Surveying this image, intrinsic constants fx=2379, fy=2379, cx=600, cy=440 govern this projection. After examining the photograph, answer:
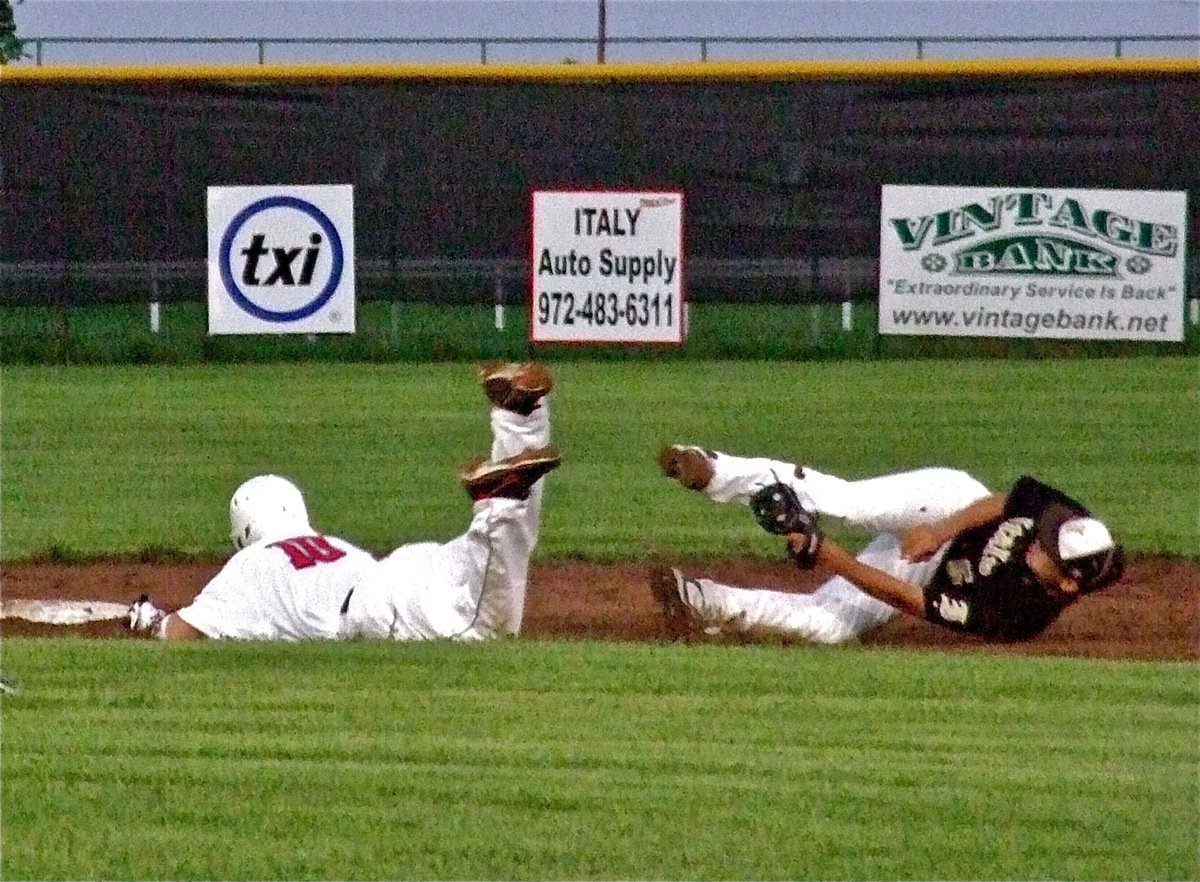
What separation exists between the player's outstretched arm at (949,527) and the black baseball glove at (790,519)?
1.42 ft

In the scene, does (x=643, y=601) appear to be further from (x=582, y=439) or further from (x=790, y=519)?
(x=582, y=439)

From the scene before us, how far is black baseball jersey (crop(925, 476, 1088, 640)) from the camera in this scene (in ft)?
24.0

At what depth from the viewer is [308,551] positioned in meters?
7.67

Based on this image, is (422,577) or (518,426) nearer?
(518,426)

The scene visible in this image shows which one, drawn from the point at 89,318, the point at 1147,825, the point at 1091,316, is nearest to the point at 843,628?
the point at 1147,825

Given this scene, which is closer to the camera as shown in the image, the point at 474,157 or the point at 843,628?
the point at 843,628

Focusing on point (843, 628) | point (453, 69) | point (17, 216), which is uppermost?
point (453, 69)

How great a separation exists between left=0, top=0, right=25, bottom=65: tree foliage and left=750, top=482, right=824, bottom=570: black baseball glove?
1297 cm

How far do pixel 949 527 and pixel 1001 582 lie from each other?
0.24 metres

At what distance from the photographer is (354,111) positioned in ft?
55.6

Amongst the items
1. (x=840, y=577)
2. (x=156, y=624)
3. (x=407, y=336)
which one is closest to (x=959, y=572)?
(x=840, y=577)

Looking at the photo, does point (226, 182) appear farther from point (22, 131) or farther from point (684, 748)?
point (684, 748)

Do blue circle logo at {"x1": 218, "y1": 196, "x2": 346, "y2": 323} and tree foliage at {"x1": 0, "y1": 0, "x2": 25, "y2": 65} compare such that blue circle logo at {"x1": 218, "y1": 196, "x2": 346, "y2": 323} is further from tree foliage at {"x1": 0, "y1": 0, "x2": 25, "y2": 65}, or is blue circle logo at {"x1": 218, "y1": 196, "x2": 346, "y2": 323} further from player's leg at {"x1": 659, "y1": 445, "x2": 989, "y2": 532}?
player's leg at {"x1": 659, "y1": 445, "x2": 989, "y2": 532}

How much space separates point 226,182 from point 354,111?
3.41 feet
